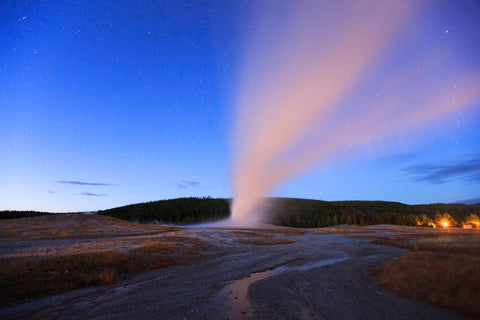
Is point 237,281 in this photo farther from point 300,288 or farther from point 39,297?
point 39,297

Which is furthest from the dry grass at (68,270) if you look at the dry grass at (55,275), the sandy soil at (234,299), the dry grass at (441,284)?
the dry grass at (441,284)

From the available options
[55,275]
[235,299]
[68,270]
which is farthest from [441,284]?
[68,270]

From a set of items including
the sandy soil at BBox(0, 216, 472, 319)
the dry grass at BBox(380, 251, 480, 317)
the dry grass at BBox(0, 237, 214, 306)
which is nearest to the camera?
the sandy soil at BBox(0, 216, 472, 319)

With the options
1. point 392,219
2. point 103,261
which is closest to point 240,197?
point 392,219

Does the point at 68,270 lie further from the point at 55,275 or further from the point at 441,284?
the point at 441,284

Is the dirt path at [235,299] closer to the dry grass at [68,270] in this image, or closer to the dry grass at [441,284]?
the dry grass at [441,284]

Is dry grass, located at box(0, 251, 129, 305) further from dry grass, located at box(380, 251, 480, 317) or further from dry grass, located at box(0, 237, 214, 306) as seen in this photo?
dry grass, located at box(380, 251, 480, 317)

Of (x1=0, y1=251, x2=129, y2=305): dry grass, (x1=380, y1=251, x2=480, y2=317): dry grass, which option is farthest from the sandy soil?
(x1=0, y1=251, x2=129, y2=305): dry grass

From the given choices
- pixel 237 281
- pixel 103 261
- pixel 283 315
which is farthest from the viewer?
pixel 103 261

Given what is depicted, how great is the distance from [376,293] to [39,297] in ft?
51.1

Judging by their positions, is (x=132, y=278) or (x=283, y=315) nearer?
(x=283, y=315)

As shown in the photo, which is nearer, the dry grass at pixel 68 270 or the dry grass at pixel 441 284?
the dry grass at pixel 441 284

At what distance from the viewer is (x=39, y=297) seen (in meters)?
10.2

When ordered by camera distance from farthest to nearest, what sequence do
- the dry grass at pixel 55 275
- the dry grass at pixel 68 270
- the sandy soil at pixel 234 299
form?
the dry grass at pixel 68 270 → the dry grass at pixel 55 275 → the sandy soil at pixel 234 299
